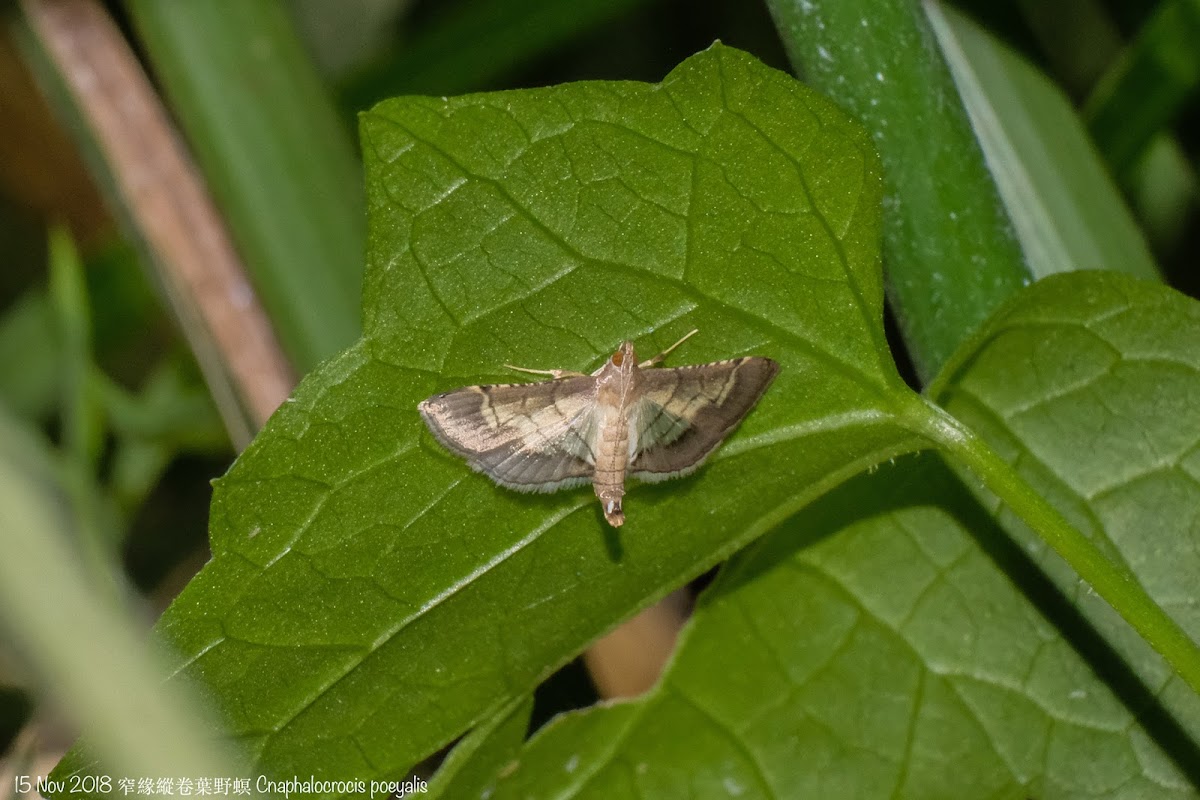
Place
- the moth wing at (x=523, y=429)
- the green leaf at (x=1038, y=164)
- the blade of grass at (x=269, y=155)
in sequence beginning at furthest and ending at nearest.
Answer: the blade of grass at (x=269, y=155)
the green leaf at (x=1038, y=164)
the moth wing at (x=523, y=429)

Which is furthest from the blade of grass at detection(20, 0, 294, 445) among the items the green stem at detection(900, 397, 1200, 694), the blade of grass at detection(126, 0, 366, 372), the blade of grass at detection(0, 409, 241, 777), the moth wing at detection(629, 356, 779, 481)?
the blade of grass at detection(0, 409, 241, 777)

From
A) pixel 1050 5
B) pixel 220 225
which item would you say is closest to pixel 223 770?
pixel 220 225

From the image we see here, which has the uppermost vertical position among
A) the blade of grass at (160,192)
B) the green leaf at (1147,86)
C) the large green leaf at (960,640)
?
the blade of grass at (160,192)

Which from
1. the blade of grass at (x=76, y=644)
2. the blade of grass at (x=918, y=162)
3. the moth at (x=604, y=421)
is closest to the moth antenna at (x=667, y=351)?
the moth at (x=604, y=421)

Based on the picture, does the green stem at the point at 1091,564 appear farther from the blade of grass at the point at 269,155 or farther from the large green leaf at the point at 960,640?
the blade of grass at the point at 269,155

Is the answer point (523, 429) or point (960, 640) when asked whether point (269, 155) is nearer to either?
point (523, 429)

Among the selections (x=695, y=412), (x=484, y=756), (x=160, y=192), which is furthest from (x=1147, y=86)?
(x=160, y=192)

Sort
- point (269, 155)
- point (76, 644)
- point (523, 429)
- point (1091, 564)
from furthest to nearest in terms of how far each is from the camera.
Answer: point (269, 155), point (523, 429), point (1091, 564), point (76, 644)
